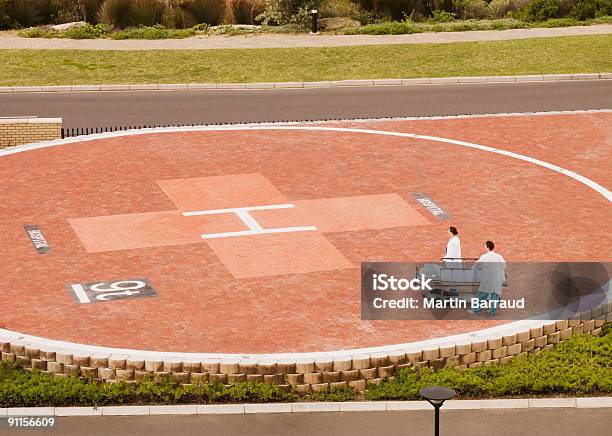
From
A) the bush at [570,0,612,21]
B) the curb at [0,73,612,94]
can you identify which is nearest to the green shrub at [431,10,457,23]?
the bush at [570,0,612,21]

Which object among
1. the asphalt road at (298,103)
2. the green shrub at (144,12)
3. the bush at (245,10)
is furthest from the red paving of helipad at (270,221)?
the green shrub at (144,12)

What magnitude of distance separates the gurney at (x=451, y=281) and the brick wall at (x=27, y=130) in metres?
15.6

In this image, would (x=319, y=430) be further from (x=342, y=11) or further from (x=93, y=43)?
(x=342, y=11)

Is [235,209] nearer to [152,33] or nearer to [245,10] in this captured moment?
[152,33]

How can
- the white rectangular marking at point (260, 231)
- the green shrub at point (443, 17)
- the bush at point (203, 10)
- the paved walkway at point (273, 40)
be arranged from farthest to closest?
the green shrub at point (443, 17)
the bush at point (203, 10)
the paved walkway at point (273, 40)
the white rectangular marking at point (260, 231)

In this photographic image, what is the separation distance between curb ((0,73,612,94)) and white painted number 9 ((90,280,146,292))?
64.0 ft

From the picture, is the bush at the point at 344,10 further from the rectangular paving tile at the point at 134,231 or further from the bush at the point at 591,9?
the rectangular paving tile at the point at 134,231

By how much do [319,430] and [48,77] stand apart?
27245 millimetres

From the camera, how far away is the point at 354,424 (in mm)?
19969

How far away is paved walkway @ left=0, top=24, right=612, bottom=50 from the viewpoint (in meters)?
48.3

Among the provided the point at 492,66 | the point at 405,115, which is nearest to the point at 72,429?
the point at 405,115

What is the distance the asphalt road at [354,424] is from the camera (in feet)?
64.7

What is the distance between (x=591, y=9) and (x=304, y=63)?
1482 centimetres

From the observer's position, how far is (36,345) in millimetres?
21500
